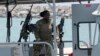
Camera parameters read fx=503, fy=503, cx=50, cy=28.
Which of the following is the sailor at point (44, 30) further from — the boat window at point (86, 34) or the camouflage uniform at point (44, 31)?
the boat window at point (86, 34)

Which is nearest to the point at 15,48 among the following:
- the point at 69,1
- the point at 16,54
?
the point at 16,54

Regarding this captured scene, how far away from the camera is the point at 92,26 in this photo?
10055 mm

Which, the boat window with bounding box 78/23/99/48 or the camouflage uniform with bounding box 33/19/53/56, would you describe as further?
the camouflage uniform with bounding box 33/19/53/56

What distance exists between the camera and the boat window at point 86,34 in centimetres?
1005

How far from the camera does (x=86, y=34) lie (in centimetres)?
1040

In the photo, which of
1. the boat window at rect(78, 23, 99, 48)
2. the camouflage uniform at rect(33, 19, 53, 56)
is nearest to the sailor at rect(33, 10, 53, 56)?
the camouflage uniform at rect(33, 19, 53, 56)

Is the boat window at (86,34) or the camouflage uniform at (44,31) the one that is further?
the camouflage uniform at (44,31)

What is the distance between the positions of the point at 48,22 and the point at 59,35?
22.4 inches

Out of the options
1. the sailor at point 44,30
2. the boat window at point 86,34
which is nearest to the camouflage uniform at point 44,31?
the sailor at point 44,30

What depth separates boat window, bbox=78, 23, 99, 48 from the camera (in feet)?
33.0

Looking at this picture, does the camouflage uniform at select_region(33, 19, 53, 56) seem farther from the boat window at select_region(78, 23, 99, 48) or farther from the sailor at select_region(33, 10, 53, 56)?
the boat window at select_region(78, 23, 99, 48)

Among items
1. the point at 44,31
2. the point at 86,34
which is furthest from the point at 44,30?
the point at 86,34

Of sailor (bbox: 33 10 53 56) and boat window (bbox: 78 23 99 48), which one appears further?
sailor (bbox: 33 10 53 56)

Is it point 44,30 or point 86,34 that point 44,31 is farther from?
point 86,34
